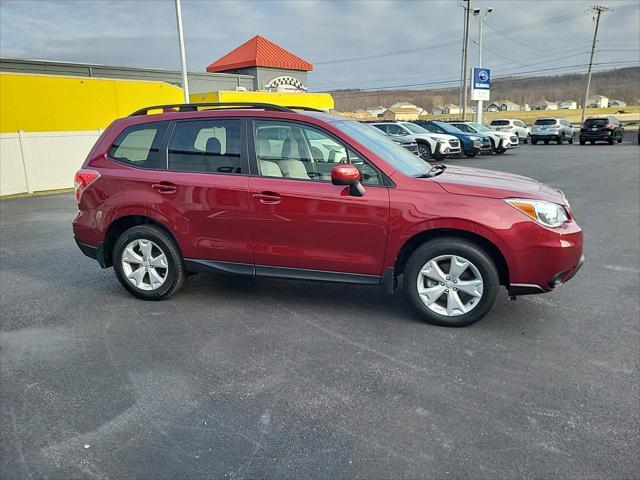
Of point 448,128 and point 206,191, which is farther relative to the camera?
point 448,128

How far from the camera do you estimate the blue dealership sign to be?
40.1 meters

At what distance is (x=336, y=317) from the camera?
4.68m

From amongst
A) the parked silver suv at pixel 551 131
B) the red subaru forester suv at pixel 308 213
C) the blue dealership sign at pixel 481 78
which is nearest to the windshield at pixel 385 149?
the red subaru forester suv at pixel 308 213

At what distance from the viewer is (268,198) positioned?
4.53m

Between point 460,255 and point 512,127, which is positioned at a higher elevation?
point 512,127

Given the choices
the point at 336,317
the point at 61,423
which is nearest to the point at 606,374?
the point at 336,317

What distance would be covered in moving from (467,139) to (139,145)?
68.0 ft

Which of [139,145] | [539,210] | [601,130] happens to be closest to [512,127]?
[601,130]

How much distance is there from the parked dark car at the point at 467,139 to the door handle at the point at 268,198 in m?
20.4

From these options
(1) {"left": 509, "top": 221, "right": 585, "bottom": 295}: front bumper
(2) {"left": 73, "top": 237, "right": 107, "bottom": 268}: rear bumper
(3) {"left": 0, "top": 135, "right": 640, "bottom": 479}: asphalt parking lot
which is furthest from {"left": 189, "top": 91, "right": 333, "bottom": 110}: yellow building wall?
(1) {"left": 509, "top": 221, "right": 585, "bottom": 295}: front bumper

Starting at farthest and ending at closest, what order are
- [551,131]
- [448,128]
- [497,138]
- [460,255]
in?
[551,131] → [497,138] → [448,128] → [460,255]

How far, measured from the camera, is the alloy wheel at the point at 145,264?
5039mm

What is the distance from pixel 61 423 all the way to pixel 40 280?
3.39 metres

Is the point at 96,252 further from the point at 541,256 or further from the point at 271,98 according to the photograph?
the point at 271,98
